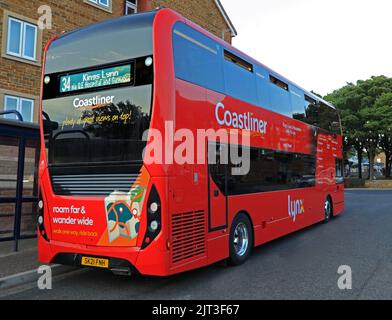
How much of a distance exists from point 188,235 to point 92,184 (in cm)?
155

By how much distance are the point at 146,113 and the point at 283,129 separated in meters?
4.60

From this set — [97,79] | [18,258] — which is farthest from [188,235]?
[18,258]

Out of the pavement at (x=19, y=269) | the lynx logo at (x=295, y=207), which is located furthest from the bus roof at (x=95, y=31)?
the lynx logo at (x=295, y=207)

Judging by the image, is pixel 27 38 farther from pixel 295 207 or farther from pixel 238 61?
pixel 295 207

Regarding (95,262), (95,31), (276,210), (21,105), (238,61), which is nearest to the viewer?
(95,262)

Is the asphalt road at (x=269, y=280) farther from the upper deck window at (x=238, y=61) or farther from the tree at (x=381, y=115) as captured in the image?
the tree at (x=381, y=115)

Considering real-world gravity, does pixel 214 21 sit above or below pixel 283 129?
above

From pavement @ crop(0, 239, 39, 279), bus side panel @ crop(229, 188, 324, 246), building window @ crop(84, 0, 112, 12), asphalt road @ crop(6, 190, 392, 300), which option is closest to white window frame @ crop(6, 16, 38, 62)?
building window @ crop(84, 0, 112, 12)

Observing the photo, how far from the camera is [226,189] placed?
20.5ft

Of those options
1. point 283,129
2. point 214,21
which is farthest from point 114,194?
point 214,21

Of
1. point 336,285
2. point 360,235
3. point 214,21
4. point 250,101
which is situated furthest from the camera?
point 214,21

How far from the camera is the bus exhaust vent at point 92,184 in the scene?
16.5 feet

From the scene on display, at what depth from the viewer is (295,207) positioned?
30.5ft
